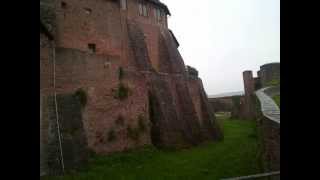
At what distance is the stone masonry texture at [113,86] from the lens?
1277 cm

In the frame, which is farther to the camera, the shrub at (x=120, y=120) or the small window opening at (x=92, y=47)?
the small window opening at (x=92, y=47)

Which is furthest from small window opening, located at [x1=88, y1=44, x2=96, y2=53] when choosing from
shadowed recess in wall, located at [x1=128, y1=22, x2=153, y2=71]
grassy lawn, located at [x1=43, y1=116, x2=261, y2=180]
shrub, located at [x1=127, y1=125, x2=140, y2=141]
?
grassy lawn, located at [x1=43, y1=116, x2=261, y2=180]

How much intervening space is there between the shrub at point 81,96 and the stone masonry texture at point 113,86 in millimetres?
136

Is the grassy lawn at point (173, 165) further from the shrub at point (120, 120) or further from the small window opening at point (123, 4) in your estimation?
the small window opening at point (123, 4)

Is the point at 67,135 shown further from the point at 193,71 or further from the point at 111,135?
the point at 193,71

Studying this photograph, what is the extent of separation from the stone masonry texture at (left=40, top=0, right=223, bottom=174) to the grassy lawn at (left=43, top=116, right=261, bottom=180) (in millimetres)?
775

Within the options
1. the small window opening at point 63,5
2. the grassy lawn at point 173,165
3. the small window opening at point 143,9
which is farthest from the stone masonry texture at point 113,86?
the grassy lawn at point 173,165

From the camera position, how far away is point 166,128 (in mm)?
17656

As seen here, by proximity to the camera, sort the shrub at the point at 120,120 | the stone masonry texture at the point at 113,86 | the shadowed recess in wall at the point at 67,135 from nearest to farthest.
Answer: the shadowed recess in wall at the point at 67,135
the stone masonry texture at the point at 113,86
the shrub at the point at 120,120

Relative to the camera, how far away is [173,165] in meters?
13.1

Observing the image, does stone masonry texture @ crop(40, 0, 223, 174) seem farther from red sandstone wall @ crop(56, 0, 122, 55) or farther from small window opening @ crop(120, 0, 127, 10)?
small window opening @ crop(120, 0, 127, 10)

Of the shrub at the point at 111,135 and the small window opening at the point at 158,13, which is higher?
the small window opening at the point at 158,13

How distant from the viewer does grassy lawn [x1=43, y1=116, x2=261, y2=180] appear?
1091 centimetres
